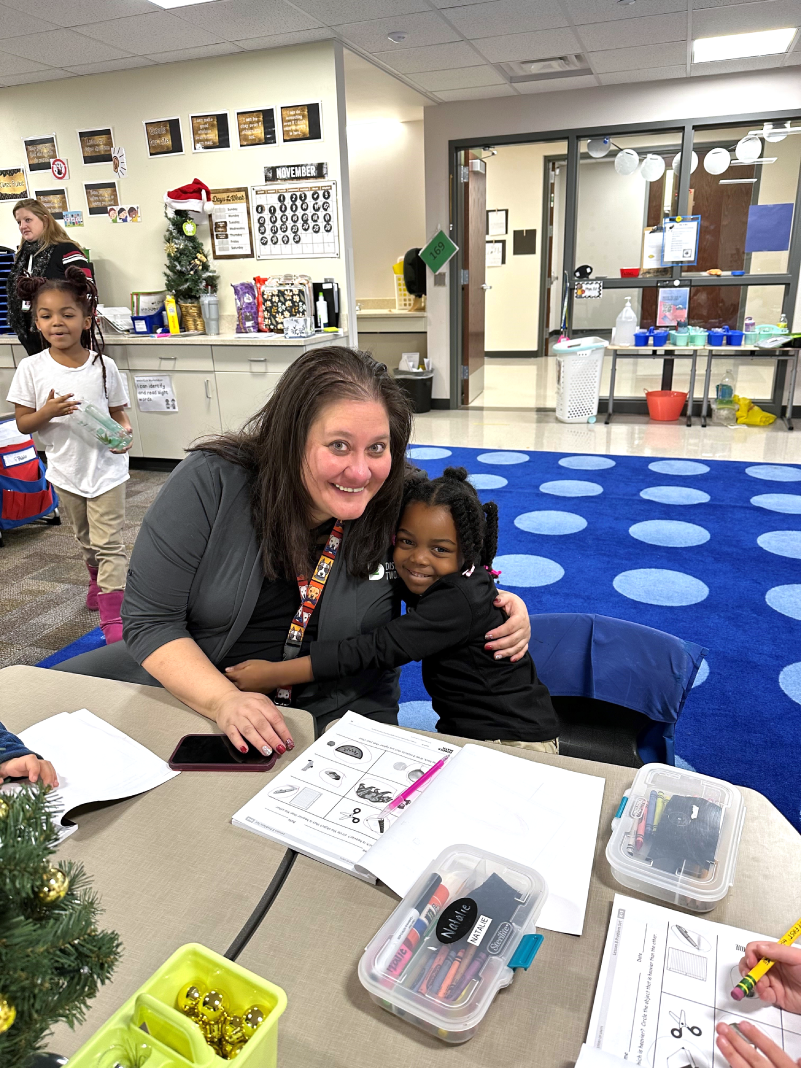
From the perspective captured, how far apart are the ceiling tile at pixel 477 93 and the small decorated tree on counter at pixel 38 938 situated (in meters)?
6.48

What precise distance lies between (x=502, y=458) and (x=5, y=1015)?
5054 mm

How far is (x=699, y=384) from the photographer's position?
23.2 ft

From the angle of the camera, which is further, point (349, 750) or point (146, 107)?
point (146, 107)

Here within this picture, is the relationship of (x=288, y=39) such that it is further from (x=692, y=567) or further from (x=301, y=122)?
(x=692, y=567)

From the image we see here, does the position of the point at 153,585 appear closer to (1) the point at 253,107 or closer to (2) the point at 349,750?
(2) the point at 349,750

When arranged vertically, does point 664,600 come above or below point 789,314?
below

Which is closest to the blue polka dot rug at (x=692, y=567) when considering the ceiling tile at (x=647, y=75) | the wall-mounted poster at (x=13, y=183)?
the ceiling tile at (x=647, y=75)

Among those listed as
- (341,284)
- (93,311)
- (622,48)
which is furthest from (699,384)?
(93,311)

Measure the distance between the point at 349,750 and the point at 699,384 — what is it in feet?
22.8

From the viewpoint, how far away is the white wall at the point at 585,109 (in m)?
5.61

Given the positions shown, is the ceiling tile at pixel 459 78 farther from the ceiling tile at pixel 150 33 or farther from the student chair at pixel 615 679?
the student chair at pixel 615 679

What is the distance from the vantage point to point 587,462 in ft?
16.9

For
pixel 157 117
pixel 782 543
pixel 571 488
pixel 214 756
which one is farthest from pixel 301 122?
pixel 214 756

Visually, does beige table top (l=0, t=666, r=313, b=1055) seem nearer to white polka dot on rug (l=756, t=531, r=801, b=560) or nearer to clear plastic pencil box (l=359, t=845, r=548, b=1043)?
clear plastic pencil box (l=359, t=845, r=548, b=1043)
